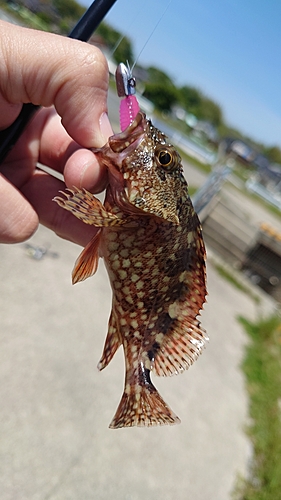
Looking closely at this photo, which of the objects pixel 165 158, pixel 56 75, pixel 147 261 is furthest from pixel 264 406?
pixel 56 75

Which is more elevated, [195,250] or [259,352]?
[195,250]

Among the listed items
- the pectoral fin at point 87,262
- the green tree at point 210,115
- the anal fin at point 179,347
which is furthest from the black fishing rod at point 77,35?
the green tree at point 210,115

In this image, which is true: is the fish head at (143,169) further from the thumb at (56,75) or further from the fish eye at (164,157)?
the thumb at (56,75)

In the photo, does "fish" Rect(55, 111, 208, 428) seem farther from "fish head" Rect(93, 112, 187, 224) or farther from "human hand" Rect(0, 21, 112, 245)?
"human hand" Rect(0, 21, 112, 245)

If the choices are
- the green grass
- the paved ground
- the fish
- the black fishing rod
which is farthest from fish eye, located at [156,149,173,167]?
the green grass

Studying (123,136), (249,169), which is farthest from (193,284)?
(249,169)

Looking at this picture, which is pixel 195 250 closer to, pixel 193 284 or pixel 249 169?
pixel 193 284
